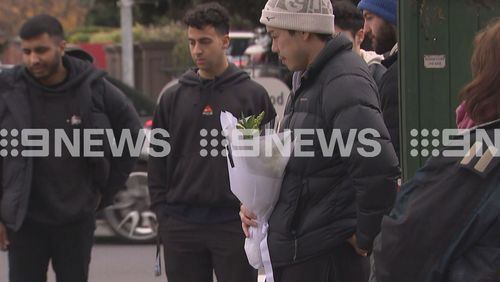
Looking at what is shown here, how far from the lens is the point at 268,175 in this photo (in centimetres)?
451

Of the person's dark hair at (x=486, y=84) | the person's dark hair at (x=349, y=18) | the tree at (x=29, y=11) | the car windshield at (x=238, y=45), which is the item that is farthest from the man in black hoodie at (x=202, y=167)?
the tree at (x=29, y=11)

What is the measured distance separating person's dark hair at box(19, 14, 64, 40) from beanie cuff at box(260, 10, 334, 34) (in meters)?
2.04

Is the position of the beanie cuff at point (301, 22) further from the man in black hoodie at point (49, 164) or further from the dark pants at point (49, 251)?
the dark pants at point (49, 251)

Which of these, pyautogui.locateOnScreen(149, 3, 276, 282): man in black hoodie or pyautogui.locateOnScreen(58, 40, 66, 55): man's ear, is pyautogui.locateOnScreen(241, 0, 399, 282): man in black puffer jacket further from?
pyautogui.locateOnScreen(58, 40, 66, 55): man's ear

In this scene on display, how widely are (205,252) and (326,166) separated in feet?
5.77

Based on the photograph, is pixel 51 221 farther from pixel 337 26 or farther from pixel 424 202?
pixel 424 202

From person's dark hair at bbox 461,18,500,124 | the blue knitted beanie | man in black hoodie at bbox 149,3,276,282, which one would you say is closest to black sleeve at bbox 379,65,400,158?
the blue knitted beanie

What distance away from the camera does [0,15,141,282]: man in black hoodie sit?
19.9ft

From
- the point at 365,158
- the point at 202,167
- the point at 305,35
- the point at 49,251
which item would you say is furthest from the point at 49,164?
the point at 365,158

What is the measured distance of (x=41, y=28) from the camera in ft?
20.7

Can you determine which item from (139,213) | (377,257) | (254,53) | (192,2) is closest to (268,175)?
(377,257)

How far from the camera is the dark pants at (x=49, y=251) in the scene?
6117 millimetres

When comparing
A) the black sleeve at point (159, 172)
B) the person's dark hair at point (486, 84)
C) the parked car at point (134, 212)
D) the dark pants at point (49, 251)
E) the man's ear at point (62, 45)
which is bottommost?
the parked car at point (134, 212)

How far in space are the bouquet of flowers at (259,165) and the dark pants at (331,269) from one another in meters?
0.10
